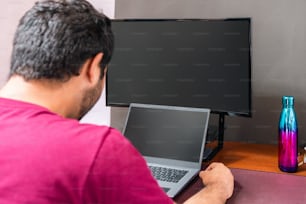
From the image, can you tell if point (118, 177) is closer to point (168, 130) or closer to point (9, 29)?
point (168, 130)

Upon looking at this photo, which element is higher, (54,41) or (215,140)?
(54,41)

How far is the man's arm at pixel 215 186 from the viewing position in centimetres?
119

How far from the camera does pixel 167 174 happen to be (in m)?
1.41

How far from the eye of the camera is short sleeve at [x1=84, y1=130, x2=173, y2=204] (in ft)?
2.65

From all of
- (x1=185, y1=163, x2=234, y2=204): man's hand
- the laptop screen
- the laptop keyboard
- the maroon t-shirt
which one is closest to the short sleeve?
the maroon t-shirt

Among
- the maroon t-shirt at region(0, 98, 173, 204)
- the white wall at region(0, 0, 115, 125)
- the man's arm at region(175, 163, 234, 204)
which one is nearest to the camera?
the maroon t-shirt at region(0, 98, 173, 204)

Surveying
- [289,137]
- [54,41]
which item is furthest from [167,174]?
[54,41]

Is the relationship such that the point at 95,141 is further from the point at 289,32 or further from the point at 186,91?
the point at 289,32

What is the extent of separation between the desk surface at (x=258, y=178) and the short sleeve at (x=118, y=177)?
0.39 metres

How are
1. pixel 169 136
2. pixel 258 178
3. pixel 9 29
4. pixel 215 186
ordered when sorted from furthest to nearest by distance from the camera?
pixel 9 29, pixel 169 136, pixel 258 178, pixel 215 186

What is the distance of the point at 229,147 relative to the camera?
1771mm

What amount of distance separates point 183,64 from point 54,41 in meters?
0.77

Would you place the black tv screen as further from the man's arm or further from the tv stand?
the man's arm

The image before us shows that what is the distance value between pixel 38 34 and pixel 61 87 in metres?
0.12
